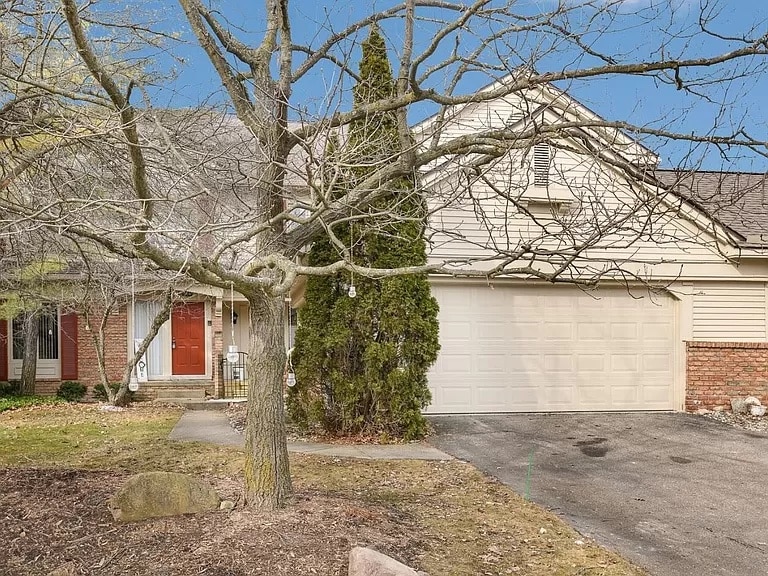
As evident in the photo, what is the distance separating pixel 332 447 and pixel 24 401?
8912mm

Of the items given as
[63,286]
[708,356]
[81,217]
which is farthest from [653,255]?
[63,286]

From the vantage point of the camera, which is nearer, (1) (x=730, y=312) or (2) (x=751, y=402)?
(2) (x=751, y=402)

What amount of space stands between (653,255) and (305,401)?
6.55 metres

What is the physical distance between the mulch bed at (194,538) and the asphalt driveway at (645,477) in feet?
5.81

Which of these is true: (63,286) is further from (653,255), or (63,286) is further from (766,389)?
(766,389)

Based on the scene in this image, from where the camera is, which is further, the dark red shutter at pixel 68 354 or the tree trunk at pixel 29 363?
the dark red shutter at pixel 68 354

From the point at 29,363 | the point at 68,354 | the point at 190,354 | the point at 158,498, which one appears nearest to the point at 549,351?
the point at 158,498

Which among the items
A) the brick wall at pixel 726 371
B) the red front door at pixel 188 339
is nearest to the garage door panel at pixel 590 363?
the brick wall at pixel 726 371

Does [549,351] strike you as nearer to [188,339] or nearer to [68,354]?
[188,339]

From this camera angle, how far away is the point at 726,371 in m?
11.7

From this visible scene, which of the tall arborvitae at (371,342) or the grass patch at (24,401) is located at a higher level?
the tall arborvitae at (371,342)

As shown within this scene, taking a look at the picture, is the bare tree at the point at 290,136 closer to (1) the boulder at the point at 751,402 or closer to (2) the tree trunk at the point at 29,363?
(1) the boulder at the point at 751,402

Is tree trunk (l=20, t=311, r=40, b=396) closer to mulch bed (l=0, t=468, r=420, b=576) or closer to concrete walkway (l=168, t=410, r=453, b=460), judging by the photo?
concrete walkway (l=168, t=410, r=453, b=460)

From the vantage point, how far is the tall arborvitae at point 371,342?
9195mm
